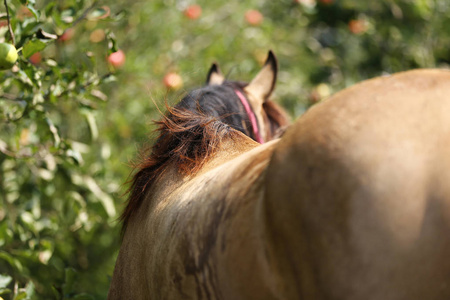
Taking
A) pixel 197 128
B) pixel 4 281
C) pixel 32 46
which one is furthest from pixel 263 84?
pixel 4 281

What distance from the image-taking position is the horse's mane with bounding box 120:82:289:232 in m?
1.62

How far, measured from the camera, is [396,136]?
896 mm

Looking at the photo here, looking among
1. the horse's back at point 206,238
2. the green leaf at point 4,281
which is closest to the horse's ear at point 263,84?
the horse's back at point 206,238

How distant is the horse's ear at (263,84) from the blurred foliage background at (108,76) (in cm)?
36

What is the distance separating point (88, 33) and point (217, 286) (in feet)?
11.2

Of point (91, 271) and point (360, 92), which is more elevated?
point (360, 92)

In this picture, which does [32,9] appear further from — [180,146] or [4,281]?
[4,281]

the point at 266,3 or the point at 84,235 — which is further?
the point at 266,3

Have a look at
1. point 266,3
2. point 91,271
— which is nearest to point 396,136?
point 91,271

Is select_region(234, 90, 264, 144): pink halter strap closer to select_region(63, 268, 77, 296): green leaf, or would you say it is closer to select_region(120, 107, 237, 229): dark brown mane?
select_region(120, 107, 237, 229): dark brown mane

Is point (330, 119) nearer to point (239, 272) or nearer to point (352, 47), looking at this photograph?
point (239, 272)

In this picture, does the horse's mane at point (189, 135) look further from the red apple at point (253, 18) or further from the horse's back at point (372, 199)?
the red apple at point (253, 18)

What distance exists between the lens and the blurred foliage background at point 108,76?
235 cm

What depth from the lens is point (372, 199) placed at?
869 millimetres
